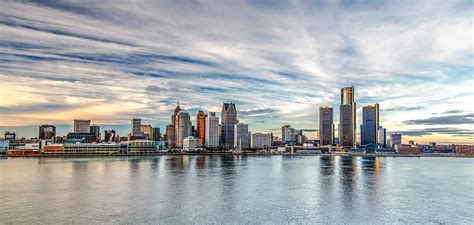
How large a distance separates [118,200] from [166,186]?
1166 centimetres

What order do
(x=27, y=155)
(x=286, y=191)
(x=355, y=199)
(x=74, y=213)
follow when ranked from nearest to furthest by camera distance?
1. (x=74, y=213)
2. (x=355, y=199)
3. (x=286, y=191)
4. (x=27, y=155)

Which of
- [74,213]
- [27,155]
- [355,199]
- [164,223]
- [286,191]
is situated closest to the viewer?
[164,223]

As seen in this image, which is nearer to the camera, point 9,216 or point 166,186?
point 9,216

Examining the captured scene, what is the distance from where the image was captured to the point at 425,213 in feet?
110

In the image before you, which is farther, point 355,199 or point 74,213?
point 355,199

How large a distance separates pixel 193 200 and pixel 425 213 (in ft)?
72.3

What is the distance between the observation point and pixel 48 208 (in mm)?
34125

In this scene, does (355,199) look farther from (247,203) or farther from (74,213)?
(74,213)

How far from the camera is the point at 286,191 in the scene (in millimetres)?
46844

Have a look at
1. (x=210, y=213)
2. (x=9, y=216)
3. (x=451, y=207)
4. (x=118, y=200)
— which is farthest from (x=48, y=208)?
(x=451, y=207)

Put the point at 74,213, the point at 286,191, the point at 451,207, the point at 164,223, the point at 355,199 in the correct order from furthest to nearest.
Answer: the point at 286,191, the point at 355,199, the point at 451,207, the point at 74,213, the point at 164,223

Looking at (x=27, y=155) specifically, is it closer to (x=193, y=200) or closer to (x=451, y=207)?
(x=193, y=200)

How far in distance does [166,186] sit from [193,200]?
12305 mm

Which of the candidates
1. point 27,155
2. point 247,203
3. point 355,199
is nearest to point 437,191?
point 355,199
